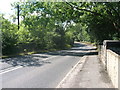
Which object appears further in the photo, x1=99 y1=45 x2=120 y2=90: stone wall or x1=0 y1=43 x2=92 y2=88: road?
x1=0 y1=43 x2=92 y2=88: road

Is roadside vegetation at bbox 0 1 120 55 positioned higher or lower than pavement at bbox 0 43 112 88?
higher

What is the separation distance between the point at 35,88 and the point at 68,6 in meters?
13.1

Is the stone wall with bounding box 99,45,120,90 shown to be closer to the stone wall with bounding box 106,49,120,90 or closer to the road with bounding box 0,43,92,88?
the stone wall with bounding box 106,49,120,90

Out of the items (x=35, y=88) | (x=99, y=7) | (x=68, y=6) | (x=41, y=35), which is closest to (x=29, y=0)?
(x=68, y=6)

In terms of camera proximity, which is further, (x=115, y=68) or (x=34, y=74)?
(x=34, y=74)

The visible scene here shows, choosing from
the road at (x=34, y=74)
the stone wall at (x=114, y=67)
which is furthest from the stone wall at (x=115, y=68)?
the road at (x=34, y=74)

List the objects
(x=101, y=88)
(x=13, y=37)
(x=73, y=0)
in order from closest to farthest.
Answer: (x=101, y=88)
(x=73, y=0)
(x=13, y=37)

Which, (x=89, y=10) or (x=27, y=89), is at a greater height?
(x=89, y=10)

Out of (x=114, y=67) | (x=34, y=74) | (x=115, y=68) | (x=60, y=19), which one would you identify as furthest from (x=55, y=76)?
(x=60, y=19)

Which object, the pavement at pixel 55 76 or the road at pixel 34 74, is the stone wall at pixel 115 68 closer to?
the pavement at pixel 55 76

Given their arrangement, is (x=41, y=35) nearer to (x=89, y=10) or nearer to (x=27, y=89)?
(x=89, y=10)

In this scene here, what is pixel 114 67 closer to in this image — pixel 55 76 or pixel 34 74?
pixel 55 76

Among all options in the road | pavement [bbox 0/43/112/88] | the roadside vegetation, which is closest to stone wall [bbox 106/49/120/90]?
pavement [bbox 0/43/112/88]

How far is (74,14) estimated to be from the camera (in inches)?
793
